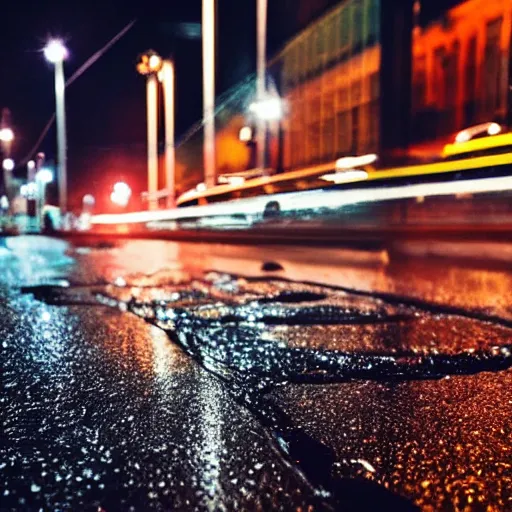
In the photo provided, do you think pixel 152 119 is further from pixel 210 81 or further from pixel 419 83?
pixel 419 83

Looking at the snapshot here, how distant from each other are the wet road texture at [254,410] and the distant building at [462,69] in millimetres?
9495

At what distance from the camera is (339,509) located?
3.22 feet

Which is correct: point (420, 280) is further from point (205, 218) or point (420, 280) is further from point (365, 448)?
point (205, 218)

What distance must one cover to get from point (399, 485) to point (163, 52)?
19.6 meters

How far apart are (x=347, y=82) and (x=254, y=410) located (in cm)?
1860

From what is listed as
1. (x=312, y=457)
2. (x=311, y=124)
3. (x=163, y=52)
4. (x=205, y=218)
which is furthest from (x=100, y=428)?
(x=311, y=124)

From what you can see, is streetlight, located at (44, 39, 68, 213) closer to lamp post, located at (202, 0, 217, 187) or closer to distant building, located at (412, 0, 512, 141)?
lamp post, located at (202, 0, 217, 187)

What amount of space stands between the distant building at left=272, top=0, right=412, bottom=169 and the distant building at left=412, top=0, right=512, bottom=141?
0.84 m

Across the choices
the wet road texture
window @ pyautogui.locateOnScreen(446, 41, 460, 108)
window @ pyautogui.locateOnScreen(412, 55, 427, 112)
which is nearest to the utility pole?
window @ pyautogui.locateOnScreen(412, 55, 427, 112)

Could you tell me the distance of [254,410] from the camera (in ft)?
4.87

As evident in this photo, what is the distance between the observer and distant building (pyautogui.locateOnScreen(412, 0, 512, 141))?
435 inches

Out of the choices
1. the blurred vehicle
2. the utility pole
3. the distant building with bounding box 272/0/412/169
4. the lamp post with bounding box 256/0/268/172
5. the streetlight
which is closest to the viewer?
the lamp post with bounding box 256/0/268/172

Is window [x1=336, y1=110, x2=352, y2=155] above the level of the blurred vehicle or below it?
above

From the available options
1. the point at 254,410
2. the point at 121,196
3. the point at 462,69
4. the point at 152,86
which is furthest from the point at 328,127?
the point at 254,410
